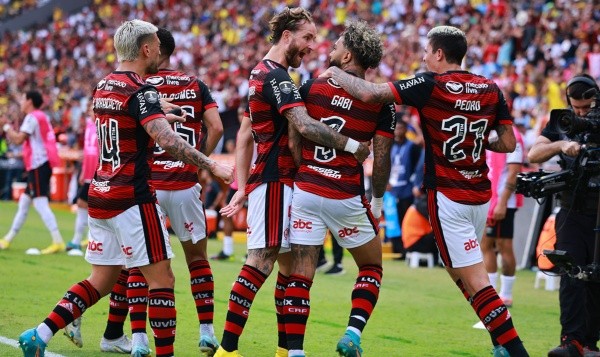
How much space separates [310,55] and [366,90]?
23399mm

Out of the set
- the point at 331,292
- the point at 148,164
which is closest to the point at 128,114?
the point at 148,164

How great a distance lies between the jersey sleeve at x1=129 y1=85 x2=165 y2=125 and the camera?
6.82 meters

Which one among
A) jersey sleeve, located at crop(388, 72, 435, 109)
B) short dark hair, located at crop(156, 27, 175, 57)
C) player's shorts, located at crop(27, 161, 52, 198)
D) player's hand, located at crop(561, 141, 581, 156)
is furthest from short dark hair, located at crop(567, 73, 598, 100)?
player's shorts, located at crop(27, 161, 52, 198)

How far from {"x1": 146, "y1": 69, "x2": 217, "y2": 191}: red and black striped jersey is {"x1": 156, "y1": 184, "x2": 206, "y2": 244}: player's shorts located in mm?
55

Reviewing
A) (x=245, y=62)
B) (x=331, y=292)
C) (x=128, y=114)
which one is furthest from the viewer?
(x=245, y=62)

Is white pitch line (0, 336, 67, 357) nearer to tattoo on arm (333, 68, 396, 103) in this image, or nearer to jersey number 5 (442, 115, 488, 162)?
tattoo on arm (333, 68, 396, 103)

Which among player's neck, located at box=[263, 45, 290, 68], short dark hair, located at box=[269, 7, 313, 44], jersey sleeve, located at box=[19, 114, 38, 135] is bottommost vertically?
jersey sleeve, located at box=[19, 114, 38, 135]

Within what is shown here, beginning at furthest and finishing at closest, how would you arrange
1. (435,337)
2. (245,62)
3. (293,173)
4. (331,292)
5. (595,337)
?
(245,62), (331,292), (435,337), (595,337), (293,173)

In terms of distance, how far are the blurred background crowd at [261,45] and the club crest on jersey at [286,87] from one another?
1219 cm

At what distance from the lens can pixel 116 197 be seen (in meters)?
7.04

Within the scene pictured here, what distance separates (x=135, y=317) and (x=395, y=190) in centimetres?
1092

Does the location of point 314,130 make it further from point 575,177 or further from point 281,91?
point 575,177

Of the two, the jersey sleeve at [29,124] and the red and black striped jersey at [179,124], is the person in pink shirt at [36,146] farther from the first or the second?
the red and black striped jersey at [179,124]

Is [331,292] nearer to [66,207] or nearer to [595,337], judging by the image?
[595,337]
